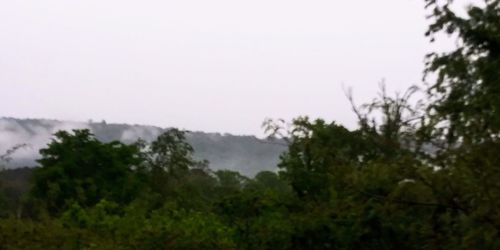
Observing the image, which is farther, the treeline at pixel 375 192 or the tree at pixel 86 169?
the tree at pixel 86 169

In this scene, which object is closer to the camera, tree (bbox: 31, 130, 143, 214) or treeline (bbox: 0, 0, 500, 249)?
treeline (bbox: 0, 0, 500, 249)

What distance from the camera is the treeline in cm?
705

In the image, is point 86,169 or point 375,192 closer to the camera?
point 375,192

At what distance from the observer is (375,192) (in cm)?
802

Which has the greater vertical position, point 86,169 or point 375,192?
point 86,169

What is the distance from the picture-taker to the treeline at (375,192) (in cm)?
705

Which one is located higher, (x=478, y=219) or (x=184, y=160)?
(x=184, y=160)

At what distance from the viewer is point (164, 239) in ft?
38.2

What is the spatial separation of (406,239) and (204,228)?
4343mm

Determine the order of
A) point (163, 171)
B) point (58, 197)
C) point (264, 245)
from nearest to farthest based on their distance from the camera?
1. point (264, 245)
2. point (58, 197)
3. point (163, 171)

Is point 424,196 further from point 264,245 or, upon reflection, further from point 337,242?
point 264,245

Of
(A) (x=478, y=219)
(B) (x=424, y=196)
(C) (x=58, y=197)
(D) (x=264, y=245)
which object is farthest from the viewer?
(C) (x=58, y=197)

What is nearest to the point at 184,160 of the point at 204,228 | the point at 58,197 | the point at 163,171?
the point at 163,171

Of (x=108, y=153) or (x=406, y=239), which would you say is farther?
(x=108, y=153)
